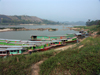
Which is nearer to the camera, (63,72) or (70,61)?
(63,72)

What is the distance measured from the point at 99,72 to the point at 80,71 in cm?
83

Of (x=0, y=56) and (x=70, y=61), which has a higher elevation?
(x=70, y=61)

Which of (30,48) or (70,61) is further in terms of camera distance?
(30,48)

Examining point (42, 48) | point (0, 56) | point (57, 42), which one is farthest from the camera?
point (57, 42)

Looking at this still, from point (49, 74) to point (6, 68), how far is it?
2374mm

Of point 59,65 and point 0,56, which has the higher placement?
point 59,65

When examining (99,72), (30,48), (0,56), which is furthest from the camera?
(30,48)

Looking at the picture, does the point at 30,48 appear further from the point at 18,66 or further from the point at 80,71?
the point at 80,71

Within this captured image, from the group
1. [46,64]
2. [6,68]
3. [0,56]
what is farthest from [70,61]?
[0,56]

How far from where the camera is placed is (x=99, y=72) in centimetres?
369

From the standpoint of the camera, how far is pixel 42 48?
8070 millimetres

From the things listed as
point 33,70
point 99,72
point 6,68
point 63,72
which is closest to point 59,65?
point 63,72

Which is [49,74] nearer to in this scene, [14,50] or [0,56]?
[14,50]

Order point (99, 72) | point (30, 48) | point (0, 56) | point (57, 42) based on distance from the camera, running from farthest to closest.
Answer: point (57, 42) → point (30, 48) → point (0, 56) → point (99, 72)
